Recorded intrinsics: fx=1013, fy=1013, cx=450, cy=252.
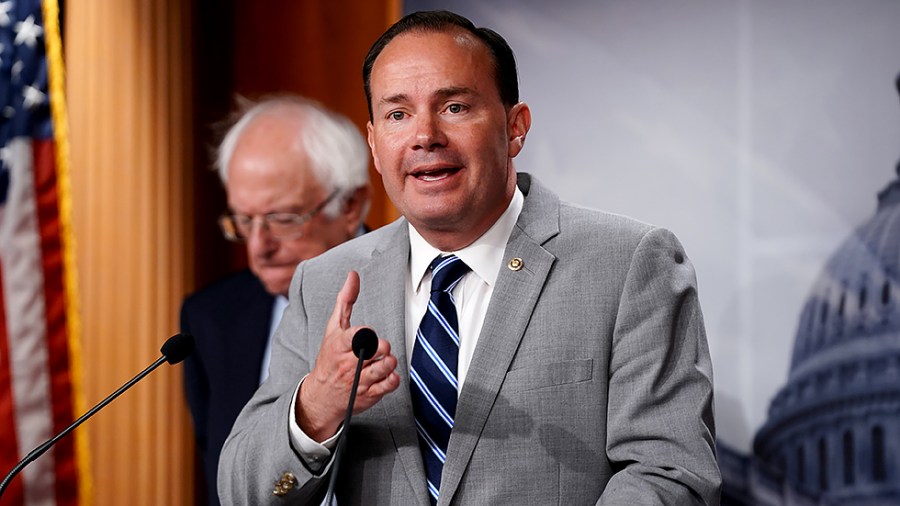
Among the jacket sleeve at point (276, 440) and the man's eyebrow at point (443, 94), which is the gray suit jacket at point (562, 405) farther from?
the man's eyebrow at point (443, 94)

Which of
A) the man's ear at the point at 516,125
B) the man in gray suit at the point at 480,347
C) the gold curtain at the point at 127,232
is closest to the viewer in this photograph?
the man in gray suit at the point at 480,347

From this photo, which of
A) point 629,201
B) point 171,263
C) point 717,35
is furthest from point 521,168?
point 171,263

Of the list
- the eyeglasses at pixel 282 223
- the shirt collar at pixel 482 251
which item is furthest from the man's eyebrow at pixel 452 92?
the eyeglasses at pixel 282 223

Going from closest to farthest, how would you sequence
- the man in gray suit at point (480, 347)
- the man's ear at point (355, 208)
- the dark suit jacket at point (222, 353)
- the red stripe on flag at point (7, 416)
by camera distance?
the man in gray suit at point (480, 347) → the dark suit jacket at point (222, 353) → the man's ear at point (355, 208) → the red stripe on flag at point (7, 416)

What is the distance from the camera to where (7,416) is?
329 centimetres

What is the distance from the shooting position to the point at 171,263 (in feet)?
12.6

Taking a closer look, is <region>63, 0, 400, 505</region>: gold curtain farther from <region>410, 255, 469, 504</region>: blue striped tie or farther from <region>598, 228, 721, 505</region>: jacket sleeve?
<region>598, 228, 721, 505</region>: jacket sleeve

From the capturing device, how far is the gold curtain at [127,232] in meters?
3.57

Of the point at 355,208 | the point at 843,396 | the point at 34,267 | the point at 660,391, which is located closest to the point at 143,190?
the point at 34,267

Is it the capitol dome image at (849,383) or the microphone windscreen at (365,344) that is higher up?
the microphone windscreen at (365,344)

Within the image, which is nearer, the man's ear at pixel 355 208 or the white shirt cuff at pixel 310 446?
the white shirt cuff at pixel 310 446

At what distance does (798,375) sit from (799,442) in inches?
7.8

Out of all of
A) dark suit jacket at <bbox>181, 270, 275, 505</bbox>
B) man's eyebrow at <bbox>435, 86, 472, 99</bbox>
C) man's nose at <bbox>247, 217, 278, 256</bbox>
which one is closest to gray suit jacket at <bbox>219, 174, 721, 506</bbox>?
man's eyebrow at <bbox>435, 86, 472, 99</bbox>

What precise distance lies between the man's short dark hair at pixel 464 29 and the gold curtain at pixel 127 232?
6.88 feet
